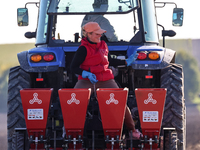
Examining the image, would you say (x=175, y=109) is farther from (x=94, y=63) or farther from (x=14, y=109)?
(x=14, y=109)

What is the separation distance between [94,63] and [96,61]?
4 cm

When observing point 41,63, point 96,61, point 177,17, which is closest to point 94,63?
point 96,61

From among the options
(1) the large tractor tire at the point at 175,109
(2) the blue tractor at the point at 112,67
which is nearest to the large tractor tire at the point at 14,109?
(2) the blue tractor at the point at 112,67

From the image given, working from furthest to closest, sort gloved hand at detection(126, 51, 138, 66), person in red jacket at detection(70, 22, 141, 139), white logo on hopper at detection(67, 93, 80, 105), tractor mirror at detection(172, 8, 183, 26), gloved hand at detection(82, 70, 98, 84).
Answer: tractor mirror at detection(172, 8, 183, 26), gloved hand at detection(126, 51, 138, 66), person in red jacket at detection(70, 22, 141, 139), gloved hand at detection(82, 70, 98, 84), white logo on hopper at detection(67, 93, 80, 105)

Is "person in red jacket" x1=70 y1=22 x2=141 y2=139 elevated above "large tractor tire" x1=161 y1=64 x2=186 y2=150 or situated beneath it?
elevated above

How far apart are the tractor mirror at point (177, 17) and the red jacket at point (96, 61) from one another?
230 cm

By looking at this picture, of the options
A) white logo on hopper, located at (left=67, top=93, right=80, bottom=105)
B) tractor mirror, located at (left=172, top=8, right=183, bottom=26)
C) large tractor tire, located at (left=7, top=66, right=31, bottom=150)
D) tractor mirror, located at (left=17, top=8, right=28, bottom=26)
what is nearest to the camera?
white logo on hopper, located at (left=67, top=93, right=80, bottom=105)

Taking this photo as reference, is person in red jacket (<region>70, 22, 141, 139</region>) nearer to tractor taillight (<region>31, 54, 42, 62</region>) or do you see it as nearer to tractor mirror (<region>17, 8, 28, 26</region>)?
tractor taillight (<region>31, 54, 42, 62</region>)

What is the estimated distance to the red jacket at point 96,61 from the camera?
6391 millimetres

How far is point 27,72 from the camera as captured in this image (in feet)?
23.0

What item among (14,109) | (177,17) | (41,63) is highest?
(177,17)

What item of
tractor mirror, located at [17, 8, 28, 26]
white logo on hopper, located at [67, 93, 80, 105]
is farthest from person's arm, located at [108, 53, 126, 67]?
tractor mirror, located at [17, 8, 28, 26]

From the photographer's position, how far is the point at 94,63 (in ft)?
21.0

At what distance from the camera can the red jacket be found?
639 centimetres
